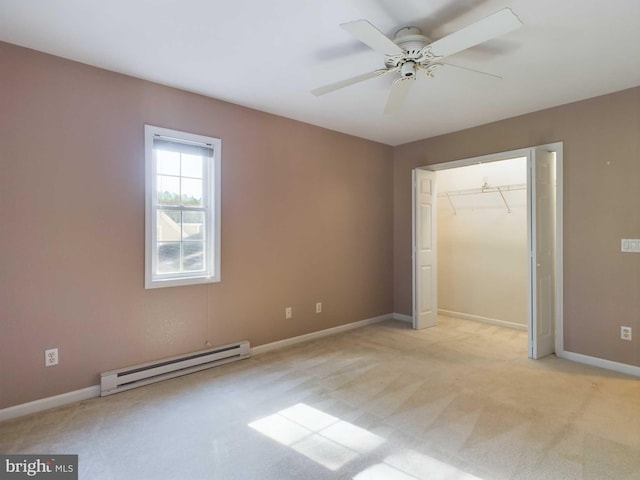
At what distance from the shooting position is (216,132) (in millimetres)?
3385

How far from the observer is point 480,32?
5.91ft

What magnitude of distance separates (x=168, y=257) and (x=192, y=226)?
0.37 metres

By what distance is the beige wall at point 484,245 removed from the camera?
4617mm

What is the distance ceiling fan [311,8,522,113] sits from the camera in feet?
5.65

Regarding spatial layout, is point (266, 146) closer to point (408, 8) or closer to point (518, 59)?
point (408, 8)

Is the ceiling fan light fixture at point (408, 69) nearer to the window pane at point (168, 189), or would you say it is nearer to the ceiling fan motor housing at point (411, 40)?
the ceiling fan motor housing at point (411, 40)

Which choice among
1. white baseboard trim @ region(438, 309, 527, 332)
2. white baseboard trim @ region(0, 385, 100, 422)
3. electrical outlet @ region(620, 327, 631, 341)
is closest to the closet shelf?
white baseboard trim @ region(438, 309, 527, 332)

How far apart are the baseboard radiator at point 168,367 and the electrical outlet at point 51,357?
34 centimetres

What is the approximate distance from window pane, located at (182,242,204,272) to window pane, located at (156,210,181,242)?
122 mm

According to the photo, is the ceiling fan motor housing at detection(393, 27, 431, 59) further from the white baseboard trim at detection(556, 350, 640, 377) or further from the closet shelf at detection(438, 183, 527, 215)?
the white baseboard trim at detection(556, 350, 640, 377)

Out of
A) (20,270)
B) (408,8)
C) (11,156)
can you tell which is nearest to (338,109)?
(408,8)

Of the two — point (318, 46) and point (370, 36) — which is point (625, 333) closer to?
point (370, 36)

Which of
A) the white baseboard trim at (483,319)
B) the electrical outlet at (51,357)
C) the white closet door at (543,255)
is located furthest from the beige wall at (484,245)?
the electrical outlet at (51,357)

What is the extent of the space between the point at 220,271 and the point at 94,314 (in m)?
1.09
